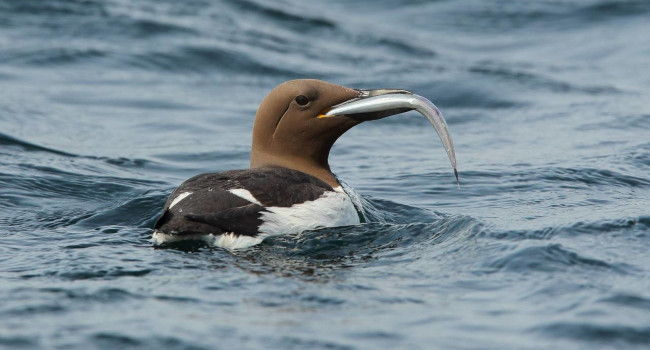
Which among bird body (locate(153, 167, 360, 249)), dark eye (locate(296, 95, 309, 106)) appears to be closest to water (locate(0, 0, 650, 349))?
bird body (locate(153, 167, 360, 249))

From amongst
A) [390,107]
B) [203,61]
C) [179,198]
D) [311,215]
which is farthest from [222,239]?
[203,61]

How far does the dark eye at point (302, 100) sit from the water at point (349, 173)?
100 cm

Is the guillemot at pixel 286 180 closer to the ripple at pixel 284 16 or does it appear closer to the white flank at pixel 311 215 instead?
the white flank at pixel 311 215

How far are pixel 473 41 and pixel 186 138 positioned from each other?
7145mm

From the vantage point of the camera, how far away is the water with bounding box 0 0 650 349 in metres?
5.84

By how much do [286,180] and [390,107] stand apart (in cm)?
92

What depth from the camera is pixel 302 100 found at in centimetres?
799

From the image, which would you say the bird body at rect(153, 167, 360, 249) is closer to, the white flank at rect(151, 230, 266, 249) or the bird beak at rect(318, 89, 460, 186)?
the white flank at rect(151, 230, 266, 249)

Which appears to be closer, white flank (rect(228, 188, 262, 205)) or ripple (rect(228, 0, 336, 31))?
white flank (rect(228, 188, 262, 205))

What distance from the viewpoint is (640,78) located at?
14938 mm

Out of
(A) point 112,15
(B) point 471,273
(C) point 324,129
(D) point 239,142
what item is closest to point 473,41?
(A) point 112,15

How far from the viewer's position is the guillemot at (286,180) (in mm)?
7016

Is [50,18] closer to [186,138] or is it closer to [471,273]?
[186,138]

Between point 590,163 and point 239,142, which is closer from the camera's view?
point 590,163
